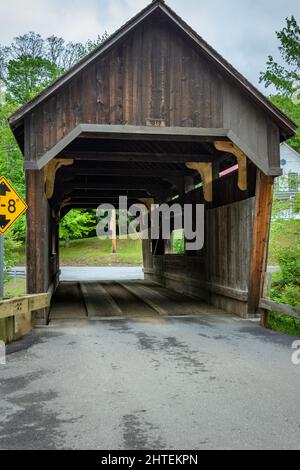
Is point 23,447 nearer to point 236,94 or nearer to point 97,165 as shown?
point 236,94

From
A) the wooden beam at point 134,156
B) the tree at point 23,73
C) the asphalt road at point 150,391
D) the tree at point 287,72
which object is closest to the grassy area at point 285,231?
the wooden beam at point 134,156

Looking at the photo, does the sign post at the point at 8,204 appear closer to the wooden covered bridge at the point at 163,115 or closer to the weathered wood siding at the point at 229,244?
the wooden covered bridge at the point at 163,115

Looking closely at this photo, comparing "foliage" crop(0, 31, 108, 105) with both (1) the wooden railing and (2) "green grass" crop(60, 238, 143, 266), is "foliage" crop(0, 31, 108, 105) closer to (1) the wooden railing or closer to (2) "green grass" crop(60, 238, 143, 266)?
(2) "green grass" crop(60, 238, 143, 266)

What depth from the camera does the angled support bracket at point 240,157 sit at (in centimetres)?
1121

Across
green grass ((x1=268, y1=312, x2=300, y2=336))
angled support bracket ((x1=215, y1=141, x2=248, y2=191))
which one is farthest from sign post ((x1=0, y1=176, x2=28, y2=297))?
green grass ((x1=268, y1=312, x2=300, y2=336))

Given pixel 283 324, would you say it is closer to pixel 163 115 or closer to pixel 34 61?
pixel 163 115

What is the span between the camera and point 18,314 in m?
8.85

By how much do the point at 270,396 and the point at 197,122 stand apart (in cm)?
630

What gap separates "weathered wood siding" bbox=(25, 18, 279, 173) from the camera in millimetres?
9898

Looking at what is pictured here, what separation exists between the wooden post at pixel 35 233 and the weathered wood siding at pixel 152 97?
0.54 metres

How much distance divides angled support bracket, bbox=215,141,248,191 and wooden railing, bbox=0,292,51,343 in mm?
4786

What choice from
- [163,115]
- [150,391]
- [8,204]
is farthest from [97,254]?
[150,391]

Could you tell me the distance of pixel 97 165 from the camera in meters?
16.1

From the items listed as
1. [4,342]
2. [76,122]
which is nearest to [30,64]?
[76,122]
